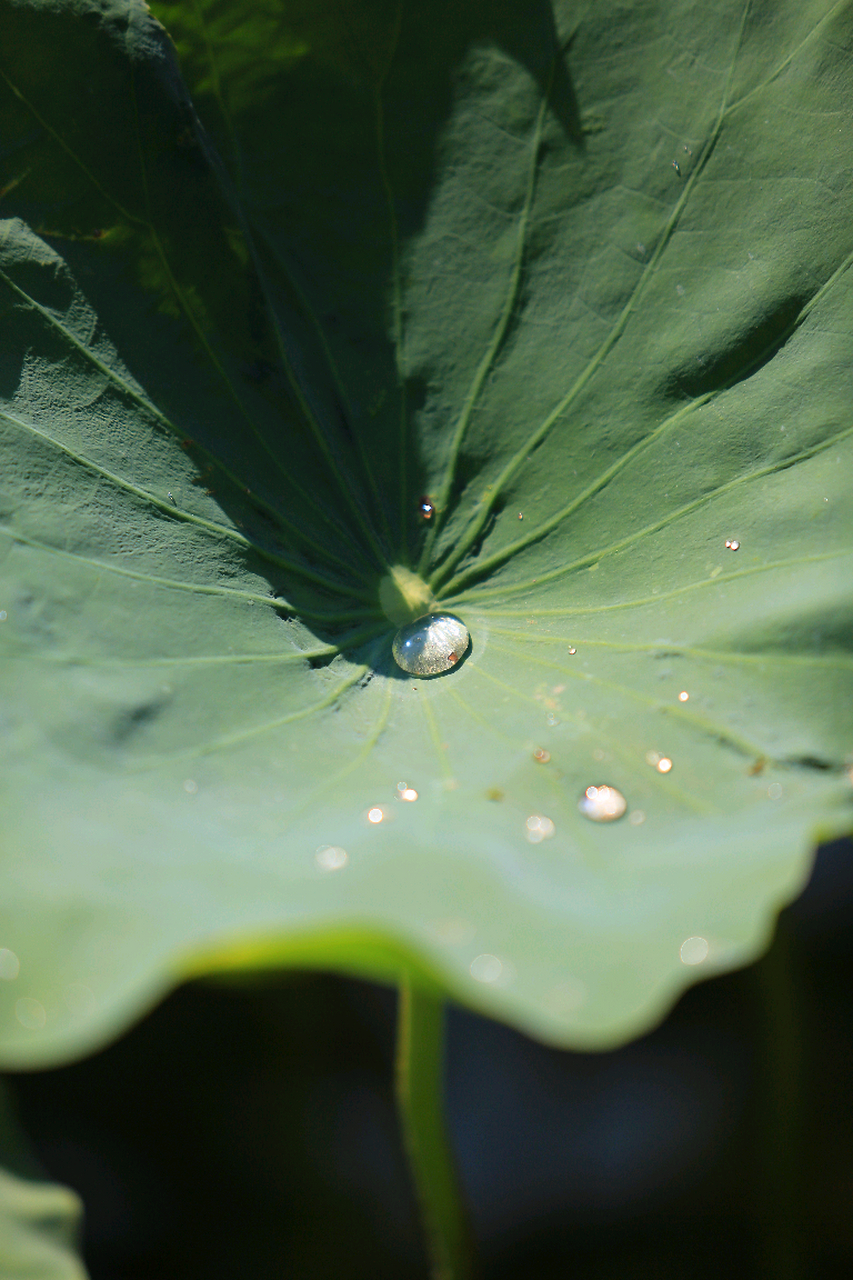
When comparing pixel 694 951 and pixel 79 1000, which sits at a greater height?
pixel 79 1000

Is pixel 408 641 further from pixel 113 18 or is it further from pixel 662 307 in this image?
pixel 113 18

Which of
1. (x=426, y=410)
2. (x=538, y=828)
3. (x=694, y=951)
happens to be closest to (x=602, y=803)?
(x=538, y=828)

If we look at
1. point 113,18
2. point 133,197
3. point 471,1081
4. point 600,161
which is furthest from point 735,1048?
point 113,18

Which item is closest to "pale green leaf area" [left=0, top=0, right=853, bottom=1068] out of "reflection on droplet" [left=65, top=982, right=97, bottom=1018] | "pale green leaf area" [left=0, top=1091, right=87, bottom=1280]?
"reflection on droplet" [left=65, top=982, right=97, bottom=1018]

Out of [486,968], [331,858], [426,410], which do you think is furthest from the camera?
[426,410]

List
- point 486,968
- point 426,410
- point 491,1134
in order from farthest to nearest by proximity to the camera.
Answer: point 491,1134 < point 426,410 < point 486,968

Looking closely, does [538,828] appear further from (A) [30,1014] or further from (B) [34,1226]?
(B) [34,1226]

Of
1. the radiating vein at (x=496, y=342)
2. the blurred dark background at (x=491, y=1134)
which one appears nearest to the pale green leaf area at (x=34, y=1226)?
the blurred dark background at (x=491, y=1134)
